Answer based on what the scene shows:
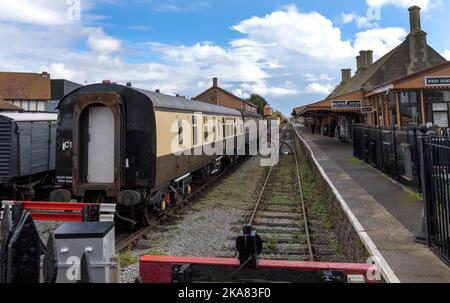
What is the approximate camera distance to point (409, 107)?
695 inches

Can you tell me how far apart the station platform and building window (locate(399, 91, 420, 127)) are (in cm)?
563

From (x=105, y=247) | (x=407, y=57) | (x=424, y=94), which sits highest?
(x=407, y=57)

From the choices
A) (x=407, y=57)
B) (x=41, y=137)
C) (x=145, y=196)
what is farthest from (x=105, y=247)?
(x=407, y=57)

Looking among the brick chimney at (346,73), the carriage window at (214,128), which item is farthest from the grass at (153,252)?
the brick chimney at (346,73)

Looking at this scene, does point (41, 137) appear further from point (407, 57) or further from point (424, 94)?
point (407, 57)

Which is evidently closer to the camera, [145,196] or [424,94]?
[145,196]

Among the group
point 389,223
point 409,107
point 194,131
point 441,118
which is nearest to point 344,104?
point 409,107

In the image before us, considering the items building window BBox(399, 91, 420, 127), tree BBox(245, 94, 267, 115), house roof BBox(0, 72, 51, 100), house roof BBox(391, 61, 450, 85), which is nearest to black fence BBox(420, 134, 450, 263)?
house roof BBox(391, 61, 450, 85)

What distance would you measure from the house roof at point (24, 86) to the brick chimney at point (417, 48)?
1749 inches

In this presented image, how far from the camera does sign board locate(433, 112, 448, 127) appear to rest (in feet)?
56.9

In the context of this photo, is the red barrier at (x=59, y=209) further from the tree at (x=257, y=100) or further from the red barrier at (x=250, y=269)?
the tree at (x=257, y=100)

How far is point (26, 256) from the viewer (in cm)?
218
